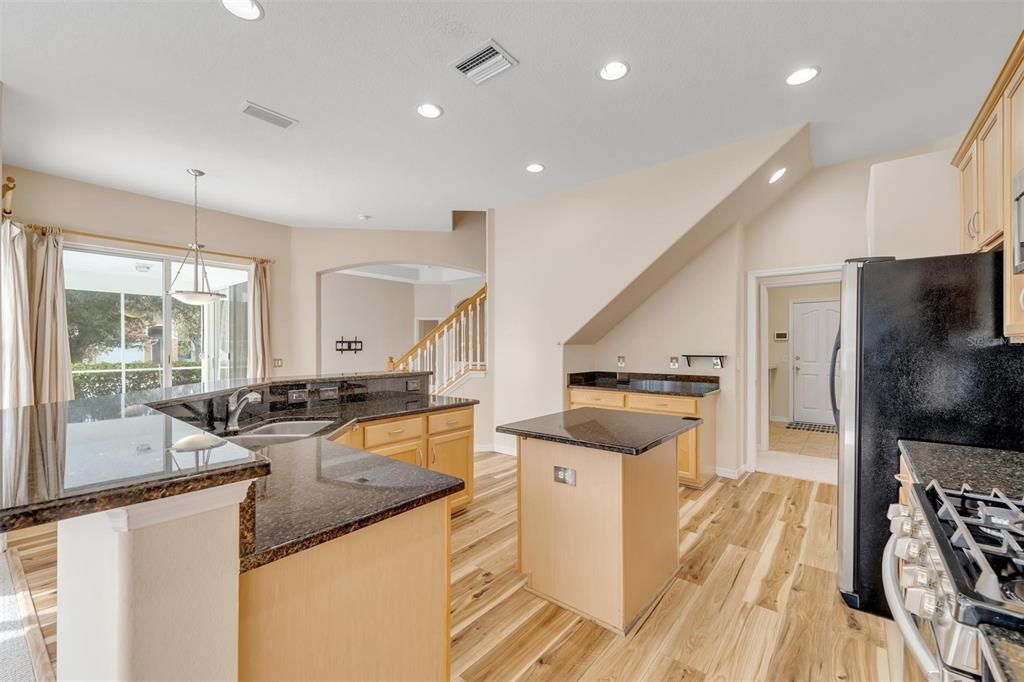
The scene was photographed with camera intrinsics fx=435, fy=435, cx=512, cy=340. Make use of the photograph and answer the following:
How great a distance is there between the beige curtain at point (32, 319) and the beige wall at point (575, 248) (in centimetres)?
387

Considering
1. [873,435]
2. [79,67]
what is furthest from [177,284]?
[873,435]

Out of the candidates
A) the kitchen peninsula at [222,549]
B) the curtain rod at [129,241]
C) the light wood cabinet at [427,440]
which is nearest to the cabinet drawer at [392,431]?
the light wood cabinet at [427,440]

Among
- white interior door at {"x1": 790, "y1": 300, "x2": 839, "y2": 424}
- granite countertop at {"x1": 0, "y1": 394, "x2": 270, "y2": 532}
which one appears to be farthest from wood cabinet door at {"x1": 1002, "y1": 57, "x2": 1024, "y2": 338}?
white interior door at {"x1": 790, "y1": 300, "x2": 839, "y2": 424}

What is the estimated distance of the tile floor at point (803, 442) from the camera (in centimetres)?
504


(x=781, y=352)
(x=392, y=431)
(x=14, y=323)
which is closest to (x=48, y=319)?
(x=14, y=323)

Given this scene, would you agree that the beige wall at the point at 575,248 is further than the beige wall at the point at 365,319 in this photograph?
No

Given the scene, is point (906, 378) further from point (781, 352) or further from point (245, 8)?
point (781, 352)

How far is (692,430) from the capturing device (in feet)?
12.9

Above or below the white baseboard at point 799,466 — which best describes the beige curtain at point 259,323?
above

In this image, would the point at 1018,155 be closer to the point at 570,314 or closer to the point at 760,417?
the point at 570,314

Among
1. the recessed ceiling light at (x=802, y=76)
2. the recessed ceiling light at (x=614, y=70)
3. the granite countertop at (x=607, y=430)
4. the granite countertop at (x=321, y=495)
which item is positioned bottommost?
the granite countertop at (x=607, y=430)

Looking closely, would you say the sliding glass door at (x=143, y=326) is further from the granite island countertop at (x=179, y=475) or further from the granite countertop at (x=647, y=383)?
the granite countertop at (x=647, y=383)

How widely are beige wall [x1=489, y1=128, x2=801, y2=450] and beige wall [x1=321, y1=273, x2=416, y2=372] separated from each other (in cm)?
450

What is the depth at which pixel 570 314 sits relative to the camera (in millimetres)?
4398
